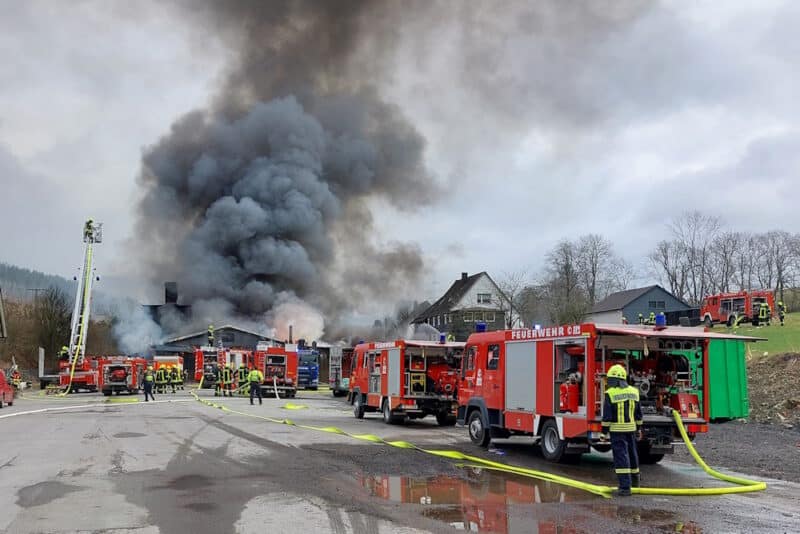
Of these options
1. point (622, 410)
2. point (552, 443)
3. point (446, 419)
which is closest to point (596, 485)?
point (622, 410)

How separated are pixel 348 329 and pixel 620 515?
166 ft

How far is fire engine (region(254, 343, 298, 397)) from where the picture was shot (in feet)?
120

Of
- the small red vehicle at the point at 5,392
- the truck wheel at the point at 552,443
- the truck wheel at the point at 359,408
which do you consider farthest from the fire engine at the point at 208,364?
the truck wheel at the point at 552,443

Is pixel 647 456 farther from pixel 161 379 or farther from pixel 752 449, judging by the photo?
pixel 161 379

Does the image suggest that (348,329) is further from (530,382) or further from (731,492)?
(731,492)

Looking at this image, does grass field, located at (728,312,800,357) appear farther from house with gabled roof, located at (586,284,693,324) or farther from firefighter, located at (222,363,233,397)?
firefighter, located at (222,363,233,397)

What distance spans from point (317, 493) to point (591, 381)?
457 cm

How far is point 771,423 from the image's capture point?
17969 mm

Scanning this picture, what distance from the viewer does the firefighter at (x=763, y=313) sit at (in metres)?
38.5

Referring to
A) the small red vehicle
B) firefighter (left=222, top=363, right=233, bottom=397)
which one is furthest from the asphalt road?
firefighter (left=222, top=363, right=233, bottom=397)

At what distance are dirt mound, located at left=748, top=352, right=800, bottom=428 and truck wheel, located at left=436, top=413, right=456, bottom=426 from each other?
7.70 m

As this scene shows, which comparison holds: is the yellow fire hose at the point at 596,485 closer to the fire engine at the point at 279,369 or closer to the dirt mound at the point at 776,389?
the dirt mound at the point at 776,389

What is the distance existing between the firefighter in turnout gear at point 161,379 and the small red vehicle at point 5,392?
12436 millimetres

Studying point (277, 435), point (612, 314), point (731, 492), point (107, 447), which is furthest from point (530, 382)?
point (612, 314)
